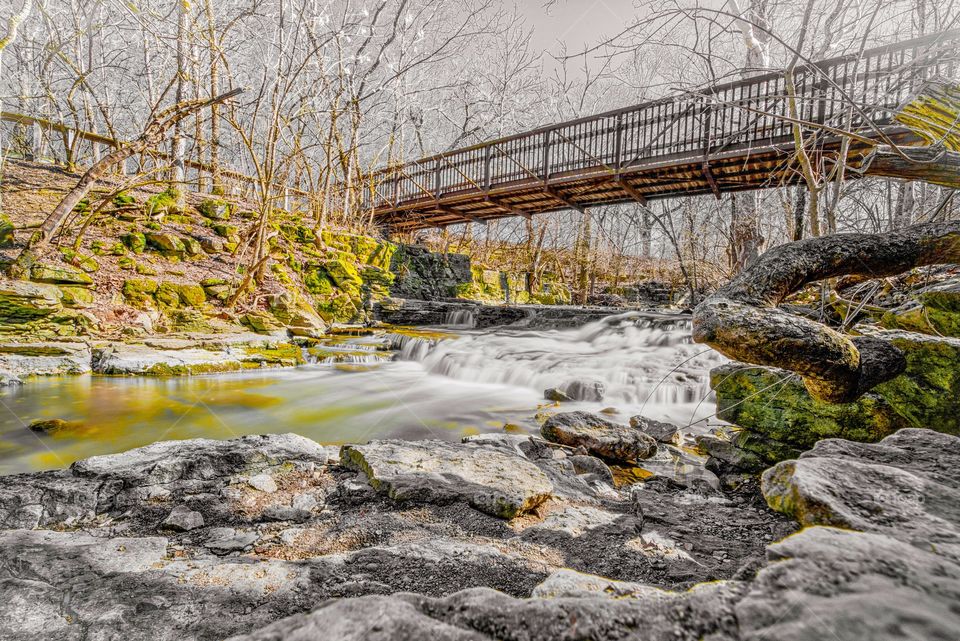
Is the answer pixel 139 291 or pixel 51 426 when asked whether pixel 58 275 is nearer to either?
pixel 139 291

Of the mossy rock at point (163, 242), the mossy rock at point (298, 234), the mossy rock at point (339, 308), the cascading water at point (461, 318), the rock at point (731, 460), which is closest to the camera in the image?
the rock at point (731, 460)

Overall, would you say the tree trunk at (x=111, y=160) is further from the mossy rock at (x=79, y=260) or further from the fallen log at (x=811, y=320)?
the fallen log at (x=811, y=320)

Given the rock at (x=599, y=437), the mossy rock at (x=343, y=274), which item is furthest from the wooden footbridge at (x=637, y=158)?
the rock at (x=599, y=437)

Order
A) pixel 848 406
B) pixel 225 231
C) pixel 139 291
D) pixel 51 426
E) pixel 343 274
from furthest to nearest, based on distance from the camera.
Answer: pixel 343 274, pixel 225 231, pixel 139 291, pixel 51 426, pixel 848 406

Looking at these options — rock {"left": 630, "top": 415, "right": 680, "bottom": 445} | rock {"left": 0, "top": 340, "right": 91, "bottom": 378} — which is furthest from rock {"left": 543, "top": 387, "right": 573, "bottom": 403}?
rock {"left": 0, "top": 340, "right": 91, "bottom": 378}

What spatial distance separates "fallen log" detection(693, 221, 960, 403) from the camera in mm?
1205

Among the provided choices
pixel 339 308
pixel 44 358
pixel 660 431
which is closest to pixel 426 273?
pixel 339 308

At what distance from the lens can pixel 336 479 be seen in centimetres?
208

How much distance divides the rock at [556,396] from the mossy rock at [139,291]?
639 cm

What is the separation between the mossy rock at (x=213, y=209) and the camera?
8.82 metres

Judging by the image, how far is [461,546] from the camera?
142 cm

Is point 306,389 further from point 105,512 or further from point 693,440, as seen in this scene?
point 693,440

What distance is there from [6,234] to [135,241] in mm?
1533

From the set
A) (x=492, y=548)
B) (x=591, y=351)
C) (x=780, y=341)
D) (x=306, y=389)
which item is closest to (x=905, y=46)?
(x=591, y=351)
